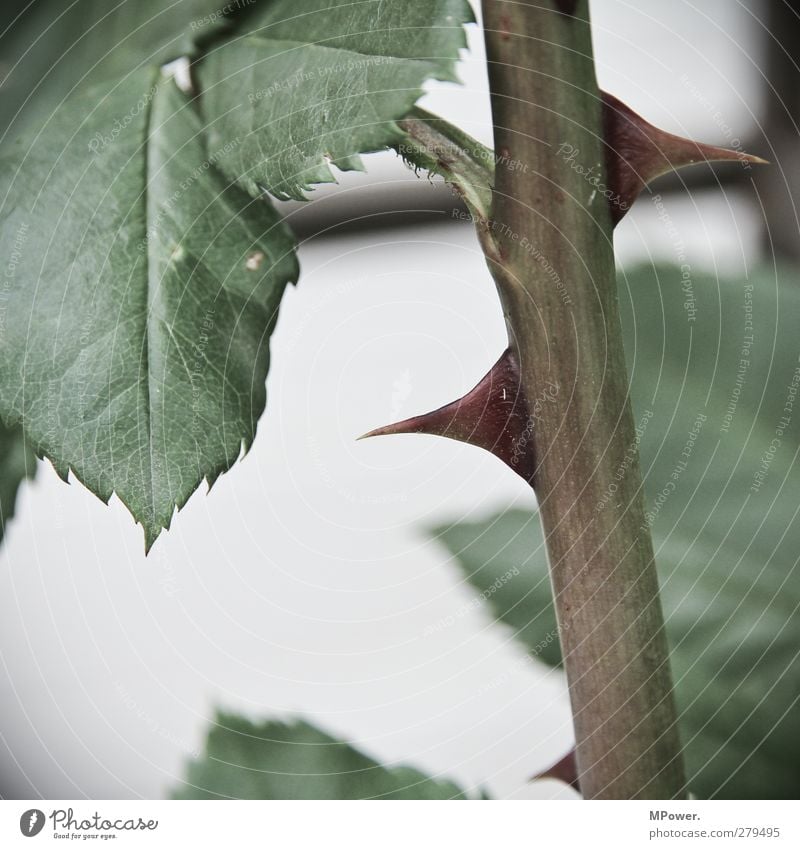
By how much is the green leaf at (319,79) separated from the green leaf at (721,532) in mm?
84

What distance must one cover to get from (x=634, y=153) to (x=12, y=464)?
180mm

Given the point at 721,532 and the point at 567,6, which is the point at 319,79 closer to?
the point at 567,6

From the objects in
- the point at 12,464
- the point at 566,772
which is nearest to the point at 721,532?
the point at 566,772

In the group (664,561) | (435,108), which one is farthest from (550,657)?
(435,108)

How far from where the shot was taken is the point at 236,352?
0.65 ft

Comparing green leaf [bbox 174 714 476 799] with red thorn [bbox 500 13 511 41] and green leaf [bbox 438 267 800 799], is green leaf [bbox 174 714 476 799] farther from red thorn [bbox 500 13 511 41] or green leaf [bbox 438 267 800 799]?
red thorn [bbox 500 13 511 41]

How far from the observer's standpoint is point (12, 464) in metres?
0.22

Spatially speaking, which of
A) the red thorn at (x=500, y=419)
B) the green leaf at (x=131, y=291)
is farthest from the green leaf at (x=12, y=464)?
the red thorn at (x=500, y=419)

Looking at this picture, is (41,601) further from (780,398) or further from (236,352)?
(780,398)

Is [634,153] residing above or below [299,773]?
above

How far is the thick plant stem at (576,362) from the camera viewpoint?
0.16 metres

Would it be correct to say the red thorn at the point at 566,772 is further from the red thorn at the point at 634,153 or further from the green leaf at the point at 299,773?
the red thorn at the point at 634,153

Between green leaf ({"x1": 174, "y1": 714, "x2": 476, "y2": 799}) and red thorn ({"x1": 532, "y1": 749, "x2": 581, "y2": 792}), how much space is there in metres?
0.03

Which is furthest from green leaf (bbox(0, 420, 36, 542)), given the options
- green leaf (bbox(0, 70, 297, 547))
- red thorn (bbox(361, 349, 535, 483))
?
red thorn (bbox(361, 349, 535, 483))
